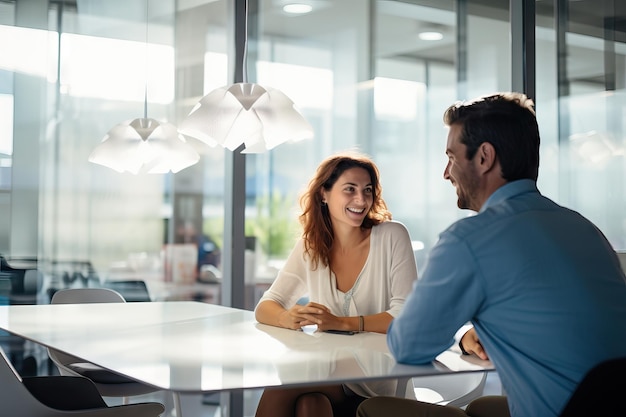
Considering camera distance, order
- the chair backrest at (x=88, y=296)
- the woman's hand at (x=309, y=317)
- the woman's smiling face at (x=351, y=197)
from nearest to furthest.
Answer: the woman's hand at (x=309, y=317)
the woman's smiling face at (x=351, y=197)
the chair backrest at (x=88, y=296)

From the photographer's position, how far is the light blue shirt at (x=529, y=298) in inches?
75.9

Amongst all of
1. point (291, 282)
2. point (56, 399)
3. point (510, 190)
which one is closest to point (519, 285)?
point (510, 190)

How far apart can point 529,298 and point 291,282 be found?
1676 mm

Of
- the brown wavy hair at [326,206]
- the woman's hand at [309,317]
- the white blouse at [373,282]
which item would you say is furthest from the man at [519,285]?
the brown wavy hair at [326,206]

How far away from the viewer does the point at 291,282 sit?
11.6 ft

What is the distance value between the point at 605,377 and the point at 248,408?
3.58m

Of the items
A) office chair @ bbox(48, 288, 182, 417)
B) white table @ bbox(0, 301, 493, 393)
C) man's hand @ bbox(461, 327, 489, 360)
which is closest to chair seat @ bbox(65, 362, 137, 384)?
office chair @ bbox(48, 288, 182, 417)

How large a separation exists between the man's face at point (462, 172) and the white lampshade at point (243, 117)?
1080mm

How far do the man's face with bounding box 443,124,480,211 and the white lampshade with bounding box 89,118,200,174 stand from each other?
1737 mm

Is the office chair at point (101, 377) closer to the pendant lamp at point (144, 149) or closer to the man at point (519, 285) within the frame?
the pendant lamp at point (144, 149)

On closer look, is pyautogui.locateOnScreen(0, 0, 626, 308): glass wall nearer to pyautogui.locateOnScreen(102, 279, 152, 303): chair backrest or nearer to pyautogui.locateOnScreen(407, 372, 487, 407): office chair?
pyautogui.locateOnScreen(102, 279, 152, 303): chair backrest

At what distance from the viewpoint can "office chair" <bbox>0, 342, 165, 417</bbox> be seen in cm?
252

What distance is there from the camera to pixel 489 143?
2.20m

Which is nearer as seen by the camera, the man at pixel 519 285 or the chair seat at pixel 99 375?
the man at pixel 519 285
